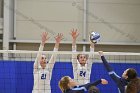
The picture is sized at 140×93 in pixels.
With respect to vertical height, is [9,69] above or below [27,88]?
above

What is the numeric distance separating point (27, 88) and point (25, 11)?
2926 millimetres

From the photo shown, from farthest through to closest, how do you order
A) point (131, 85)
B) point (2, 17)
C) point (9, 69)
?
point (2, 17)
point (9, 69)
point (131, 85)

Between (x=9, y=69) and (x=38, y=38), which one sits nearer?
(x=9, y=69)

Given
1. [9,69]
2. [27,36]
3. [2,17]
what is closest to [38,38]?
[27,36]

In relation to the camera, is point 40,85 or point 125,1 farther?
point 125,1

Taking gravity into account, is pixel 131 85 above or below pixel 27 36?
below

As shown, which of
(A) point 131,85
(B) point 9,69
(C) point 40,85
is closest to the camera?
(A) point 131,85

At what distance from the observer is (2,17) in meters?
9.12

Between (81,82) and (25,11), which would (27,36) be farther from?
(81,82)

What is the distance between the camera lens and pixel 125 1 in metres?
9.54

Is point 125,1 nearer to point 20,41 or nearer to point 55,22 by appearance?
point 55,22

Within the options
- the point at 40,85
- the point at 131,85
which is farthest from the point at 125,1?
the point at 131,85

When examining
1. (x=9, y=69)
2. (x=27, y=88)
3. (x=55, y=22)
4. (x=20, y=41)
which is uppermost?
(x=55, y=22)

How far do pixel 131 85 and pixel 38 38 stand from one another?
5675 millimetres
